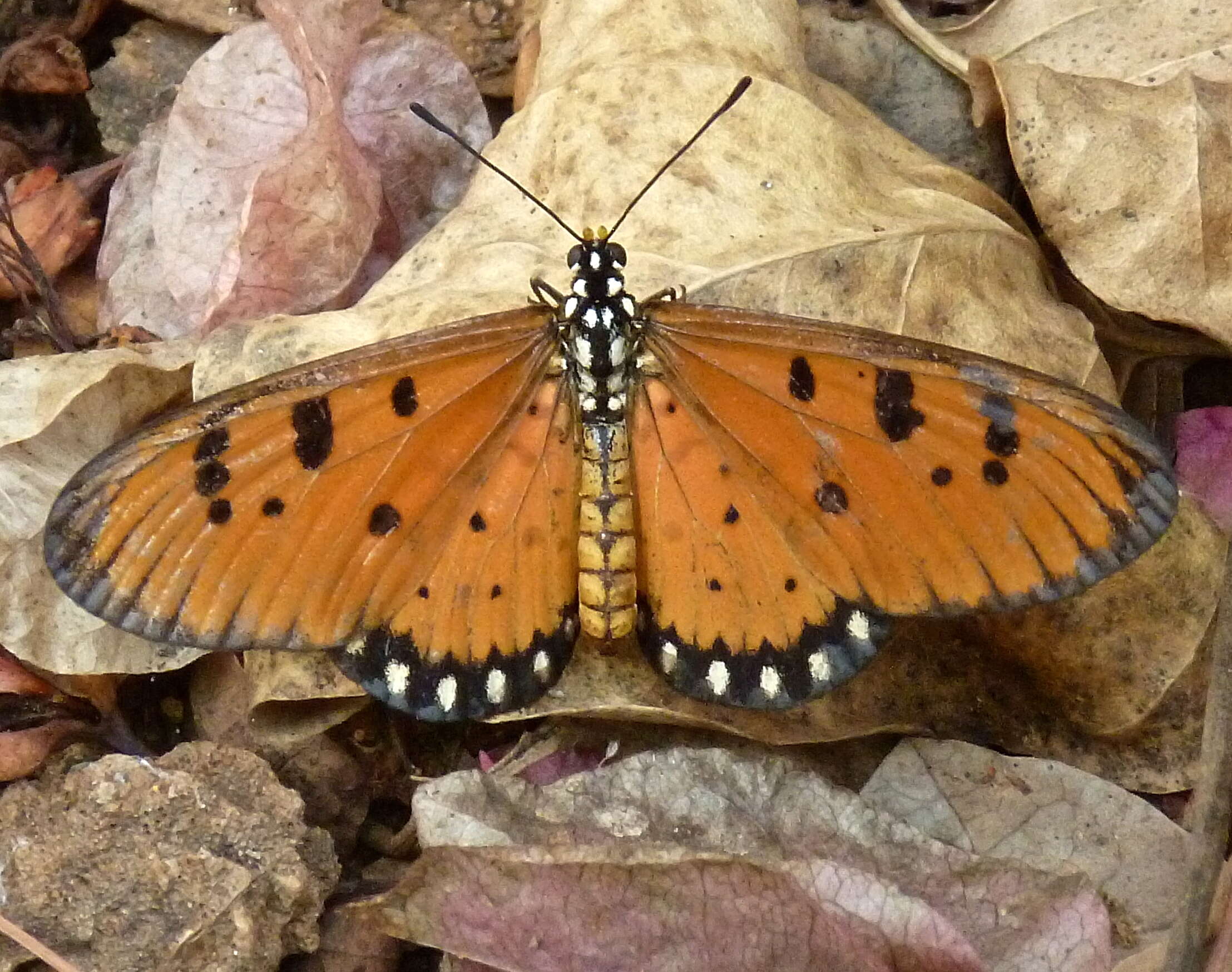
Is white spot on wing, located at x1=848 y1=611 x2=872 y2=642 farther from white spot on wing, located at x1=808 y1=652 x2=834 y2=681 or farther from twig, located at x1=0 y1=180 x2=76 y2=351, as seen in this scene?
twig, located at x1=0 y1=180 x2=76 y2=351

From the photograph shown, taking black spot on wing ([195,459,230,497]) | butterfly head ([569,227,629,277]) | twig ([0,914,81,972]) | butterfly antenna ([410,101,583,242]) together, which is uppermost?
butterfly antenna ([410,101,583,242])

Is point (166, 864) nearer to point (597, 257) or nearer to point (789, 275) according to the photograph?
point (597, 257)

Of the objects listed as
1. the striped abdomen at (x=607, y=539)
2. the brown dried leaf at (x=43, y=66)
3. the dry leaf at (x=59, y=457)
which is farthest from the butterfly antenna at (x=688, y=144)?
the brown dried leaf at (x=43, y=66)

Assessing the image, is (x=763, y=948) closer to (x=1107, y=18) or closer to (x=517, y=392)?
(x=517, y=392)

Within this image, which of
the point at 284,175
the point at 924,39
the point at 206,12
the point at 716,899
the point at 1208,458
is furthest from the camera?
the point at 206,12

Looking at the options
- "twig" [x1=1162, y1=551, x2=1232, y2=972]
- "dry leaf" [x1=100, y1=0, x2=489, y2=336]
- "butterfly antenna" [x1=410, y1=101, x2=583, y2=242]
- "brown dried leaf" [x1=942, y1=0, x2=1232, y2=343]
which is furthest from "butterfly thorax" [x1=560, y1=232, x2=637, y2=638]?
"twig" [x1=1162, y1=551, x2=1232, y2=972]

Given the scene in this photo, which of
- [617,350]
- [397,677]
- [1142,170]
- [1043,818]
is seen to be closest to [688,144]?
[617,350]
